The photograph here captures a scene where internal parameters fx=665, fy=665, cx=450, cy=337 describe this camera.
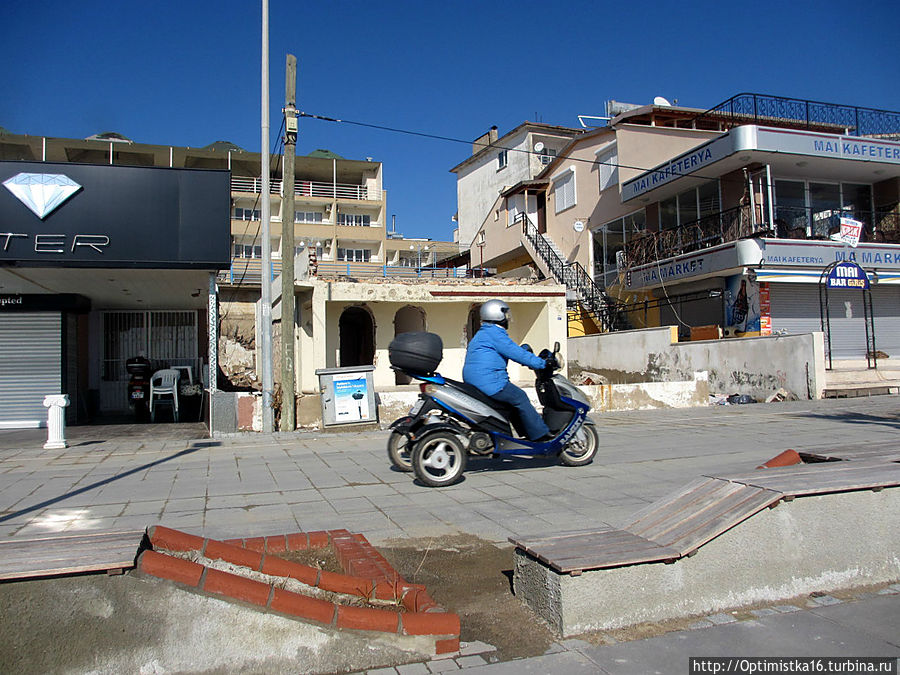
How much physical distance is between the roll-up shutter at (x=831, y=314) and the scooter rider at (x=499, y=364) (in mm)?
17007

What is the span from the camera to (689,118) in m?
27.7

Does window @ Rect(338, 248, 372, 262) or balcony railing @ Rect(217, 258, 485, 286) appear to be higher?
window @ Rect(338, 248, 372, 262)

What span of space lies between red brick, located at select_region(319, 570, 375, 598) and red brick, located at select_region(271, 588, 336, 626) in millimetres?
424

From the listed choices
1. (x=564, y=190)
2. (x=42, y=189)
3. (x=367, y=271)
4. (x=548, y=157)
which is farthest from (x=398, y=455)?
(x=548, y=157)

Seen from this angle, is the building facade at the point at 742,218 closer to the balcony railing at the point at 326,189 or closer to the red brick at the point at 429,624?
the red brick at the point at 429,624

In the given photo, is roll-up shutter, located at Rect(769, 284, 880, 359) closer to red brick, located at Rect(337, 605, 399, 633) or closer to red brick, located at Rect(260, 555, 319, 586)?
red brick, located at Rect(260, 555, 319, 586)

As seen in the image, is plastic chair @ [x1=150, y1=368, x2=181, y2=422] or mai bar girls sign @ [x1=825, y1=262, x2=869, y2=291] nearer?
plastic chair @ [x1=150, y1=368, x2=181, y2=422]

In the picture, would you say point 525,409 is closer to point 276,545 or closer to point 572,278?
point 276,545

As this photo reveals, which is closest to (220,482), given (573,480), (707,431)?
(573,480)

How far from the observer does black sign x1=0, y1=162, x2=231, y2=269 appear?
11844 millimetres

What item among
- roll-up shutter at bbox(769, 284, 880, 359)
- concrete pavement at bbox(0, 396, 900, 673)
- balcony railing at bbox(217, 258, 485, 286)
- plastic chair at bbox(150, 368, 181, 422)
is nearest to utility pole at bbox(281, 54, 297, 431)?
concrete pavement at bbox(0, 396, 900, 673)

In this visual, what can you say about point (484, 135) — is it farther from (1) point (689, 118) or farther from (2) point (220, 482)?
(2) point (220, 482)

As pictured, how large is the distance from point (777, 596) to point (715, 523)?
1.94 feet

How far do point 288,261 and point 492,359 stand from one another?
731 cm
